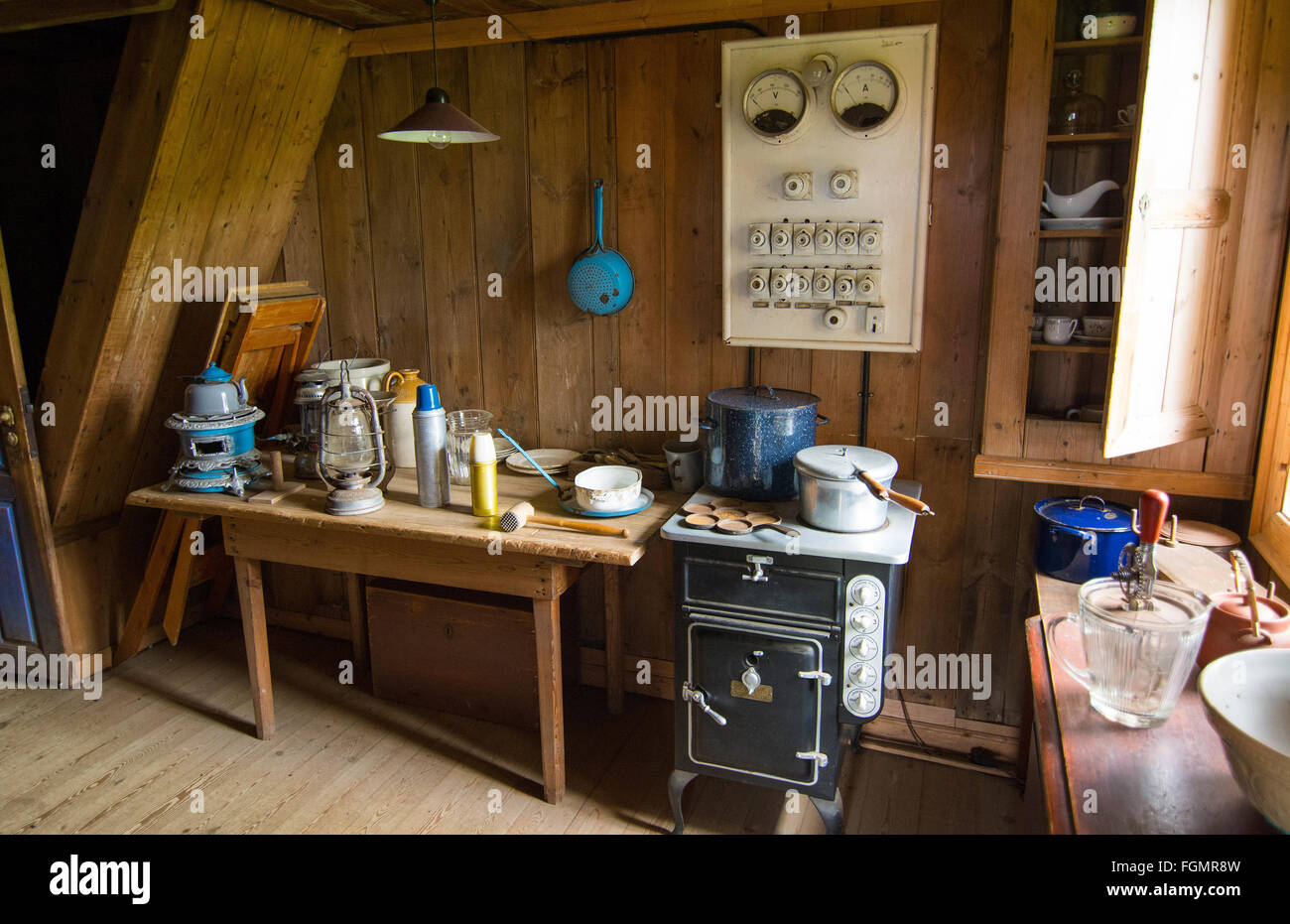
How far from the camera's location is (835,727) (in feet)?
6.71

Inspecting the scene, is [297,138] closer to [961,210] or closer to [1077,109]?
[961,210]

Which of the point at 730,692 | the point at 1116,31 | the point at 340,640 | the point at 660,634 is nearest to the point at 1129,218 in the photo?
the point at 1116,31

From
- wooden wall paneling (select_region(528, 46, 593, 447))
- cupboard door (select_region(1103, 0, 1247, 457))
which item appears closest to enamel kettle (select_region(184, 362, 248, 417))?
wooden wall paneling (select_region(528, 46, 593, 447))

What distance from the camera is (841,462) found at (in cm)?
201

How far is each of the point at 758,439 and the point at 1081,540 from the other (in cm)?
76

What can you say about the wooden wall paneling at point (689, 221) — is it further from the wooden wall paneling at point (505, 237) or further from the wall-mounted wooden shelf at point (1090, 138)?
the wall-mounted wooden shelf at point (1090, 138)

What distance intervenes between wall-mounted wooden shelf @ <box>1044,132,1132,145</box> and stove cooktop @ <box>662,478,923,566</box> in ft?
3.01

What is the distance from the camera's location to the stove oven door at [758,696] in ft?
6.68

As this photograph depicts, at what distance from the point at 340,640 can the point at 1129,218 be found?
2.91 m

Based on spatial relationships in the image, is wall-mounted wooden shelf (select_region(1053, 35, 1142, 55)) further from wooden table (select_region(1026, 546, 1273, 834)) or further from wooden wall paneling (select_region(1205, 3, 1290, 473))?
wooden table (select_region(1026, 546, 1273, 834))

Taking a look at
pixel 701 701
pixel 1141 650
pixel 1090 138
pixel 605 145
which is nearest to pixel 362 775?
pixel 701 701

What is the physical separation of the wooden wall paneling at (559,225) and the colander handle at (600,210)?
0.16 ft

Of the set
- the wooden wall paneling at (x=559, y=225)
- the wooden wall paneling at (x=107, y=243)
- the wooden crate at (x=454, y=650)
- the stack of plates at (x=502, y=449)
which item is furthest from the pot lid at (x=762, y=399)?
the wooden wall paneling at (x=107, y=243)

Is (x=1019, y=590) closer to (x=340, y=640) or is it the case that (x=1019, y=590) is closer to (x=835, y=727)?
(x=835, y=727)
